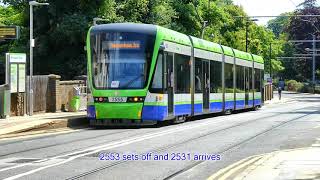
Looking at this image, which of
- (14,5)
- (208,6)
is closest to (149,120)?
(14,5)

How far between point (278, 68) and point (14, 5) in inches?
2779

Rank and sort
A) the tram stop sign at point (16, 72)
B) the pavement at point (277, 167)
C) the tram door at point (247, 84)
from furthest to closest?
the tram door at point (247, 84) < the tram stop sign at point (16, 72) < the pavement at point (277, 167)

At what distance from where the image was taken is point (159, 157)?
13.6 metres

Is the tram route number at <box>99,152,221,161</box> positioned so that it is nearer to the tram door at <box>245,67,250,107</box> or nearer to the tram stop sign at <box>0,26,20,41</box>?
the tram stop sign at <box>0,26,20,41</box>

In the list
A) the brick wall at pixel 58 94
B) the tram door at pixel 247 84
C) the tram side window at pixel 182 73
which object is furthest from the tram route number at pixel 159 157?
the tram door at pixel 247 84

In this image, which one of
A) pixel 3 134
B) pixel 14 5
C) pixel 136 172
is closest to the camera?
pixel 136 172

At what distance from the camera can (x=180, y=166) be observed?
1234 cm

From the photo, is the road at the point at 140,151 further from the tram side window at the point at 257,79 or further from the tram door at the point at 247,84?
the tram side window at the point at 257,79

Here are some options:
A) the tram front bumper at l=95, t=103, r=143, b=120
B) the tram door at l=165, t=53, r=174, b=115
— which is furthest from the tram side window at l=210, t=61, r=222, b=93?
the tram front bumper at l=95, t=103, r=143, b=120

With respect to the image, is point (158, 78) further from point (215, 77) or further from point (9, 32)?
point (9, 32)

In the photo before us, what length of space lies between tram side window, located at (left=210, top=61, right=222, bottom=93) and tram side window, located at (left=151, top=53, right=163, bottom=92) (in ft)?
23.5

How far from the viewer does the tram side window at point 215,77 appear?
29203 mm

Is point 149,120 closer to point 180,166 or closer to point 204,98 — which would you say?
point 204,98

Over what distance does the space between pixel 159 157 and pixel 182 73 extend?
11283 millimetres
